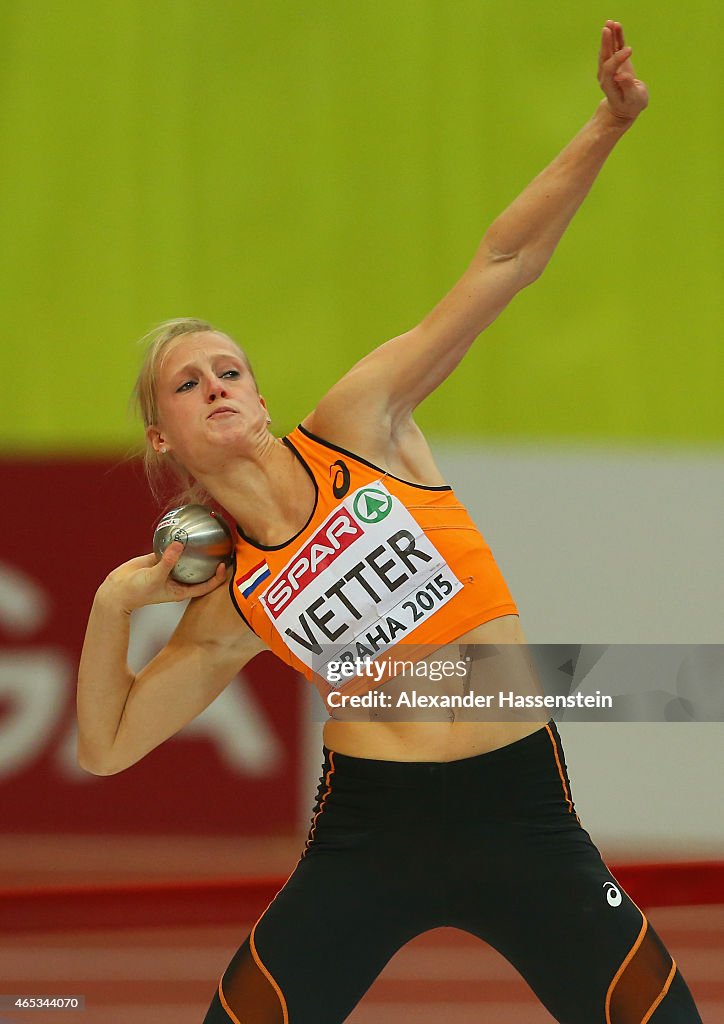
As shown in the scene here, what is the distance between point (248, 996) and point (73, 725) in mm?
2783

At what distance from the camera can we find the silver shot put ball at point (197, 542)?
2.17m

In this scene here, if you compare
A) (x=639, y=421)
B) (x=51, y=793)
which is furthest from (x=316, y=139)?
(x=51, y=793)

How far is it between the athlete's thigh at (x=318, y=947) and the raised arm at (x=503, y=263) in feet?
2.77

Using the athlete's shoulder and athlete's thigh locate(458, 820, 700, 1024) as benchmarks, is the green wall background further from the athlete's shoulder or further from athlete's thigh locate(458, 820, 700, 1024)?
athlete's thigh locate(458, 820, 700, 1024)

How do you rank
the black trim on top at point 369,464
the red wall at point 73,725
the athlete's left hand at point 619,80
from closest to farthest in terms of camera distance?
1. the athlete's left hand at point 619,80
2. the black trim on top at point 369,464
3. the red wall at point 73,725

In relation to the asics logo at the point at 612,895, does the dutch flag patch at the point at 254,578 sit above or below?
above

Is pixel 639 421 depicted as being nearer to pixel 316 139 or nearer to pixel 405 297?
pixel 405 297

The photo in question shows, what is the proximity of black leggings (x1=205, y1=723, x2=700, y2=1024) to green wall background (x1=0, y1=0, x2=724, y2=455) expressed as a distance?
9.08 feet

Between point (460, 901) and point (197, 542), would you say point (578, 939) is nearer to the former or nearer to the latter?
point (460, 901)

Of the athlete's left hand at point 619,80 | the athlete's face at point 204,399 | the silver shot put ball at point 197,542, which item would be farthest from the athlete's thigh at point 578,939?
the athlete's left hand at point 619,80

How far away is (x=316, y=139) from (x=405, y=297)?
747 millimetres

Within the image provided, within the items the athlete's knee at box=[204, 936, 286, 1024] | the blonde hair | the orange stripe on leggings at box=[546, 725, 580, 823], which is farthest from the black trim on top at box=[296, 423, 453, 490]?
the athlete's knee at box=[204, 936, 286, 1024]

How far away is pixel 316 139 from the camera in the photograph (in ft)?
15.2

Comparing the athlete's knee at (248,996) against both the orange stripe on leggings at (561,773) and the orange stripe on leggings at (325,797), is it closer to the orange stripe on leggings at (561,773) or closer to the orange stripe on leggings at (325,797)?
the orange stripe on leggings at (325,797)
